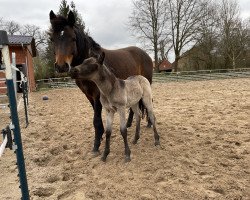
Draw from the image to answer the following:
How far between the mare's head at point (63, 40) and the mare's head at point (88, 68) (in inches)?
13.4

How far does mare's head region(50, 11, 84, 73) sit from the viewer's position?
373 centimetres

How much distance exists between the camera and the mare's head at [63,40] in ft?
12.2

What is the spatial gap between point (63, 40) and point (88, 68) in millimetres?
638

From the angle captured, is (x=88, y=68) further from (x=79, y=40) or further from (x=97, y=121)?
(x=97, y=121)

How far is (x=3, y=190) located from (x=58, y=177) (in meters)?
0.67

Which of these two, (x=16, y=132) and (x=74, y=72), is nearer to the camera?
(x=16, y=132)

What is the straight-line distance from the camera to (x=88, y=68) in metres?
3.53

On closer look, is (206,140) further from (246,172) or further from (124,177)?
(124,177)

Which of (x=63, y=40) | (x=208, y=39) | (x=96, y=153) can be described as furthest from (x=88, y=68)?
(x=208, y=39)

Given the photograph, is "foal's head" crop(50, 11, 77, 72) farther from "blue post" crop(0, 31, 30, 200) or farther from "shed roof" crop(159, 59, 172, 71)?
"shed roof" crop(159, 59, 172, 71)

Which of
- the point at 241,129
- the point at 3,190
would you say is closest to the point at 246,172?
the point at 241,129

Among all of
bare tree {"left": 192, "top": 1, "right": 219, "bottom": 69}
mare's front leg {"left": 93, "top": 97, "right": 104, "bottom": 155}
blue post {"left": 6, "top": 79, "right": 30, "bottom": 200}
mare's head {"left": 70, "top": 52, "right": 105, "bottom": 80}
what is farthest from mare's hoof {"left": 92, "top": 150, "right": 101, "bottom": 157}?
bare tree {"left": 192, "top": 1, "right": 219, "bottom": 69}

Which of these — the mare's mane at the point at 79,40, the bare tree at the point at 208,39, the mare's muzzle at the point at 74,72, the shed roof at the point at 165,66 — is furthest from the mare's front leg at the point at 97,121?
the shed roof at the point at 165,66

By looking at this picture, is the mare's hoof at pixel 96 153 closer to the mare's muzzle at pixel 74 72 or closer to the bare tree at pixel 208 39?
the mare's muzzle at pixel 74 72
